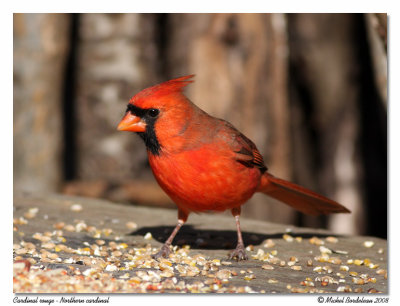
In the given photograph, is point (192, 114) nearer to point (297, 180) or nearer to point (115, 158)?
point (115, 158)

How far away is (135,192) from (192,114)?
2929 mm

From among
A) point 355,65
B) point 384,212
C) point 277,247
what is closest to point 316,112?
point 355,65

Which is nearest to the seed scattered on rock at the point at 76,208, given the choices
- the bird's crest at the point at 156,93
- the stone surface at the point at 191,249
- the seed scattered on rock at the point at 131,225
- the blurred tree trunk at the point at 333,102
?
the stone surface at the point at 191,249

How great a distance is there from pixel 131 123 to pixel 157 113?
0.16m

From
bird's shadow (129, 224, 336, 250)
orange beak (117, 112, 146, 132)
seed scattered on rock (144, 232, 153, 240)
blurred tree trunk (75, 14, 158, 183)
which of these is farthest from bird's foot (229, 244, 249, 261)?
blurred tree trunk (75, 14, 158, 183)

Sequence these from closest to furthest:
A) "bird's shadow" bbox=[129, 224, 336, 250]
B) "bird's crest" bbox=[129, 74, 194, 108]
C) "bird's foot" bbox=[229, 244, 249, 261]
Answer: "bird's crest" bbox=[129, 74, 194, 108] → "bird's foot" bbox=[229, 244, 249, 261] → "bird's shadow" bbox=[129, 224, 336, 250]

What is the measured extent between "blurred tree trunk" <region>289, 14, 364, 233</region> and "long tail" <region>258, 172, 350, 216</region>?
13.6 feet

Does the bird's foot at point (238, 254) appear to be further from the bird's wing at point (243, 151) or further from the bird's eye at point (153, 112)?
the bird's eye at point (153, 112)

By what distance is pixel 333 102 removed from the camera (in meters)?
9.03

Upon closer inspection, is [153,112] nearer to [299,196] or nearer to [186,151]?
[186,151]

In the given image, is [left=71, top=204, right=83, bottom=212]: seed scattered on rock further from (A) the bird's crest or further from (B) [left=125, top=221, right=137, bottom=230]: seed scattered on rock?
(A) the bird's crest

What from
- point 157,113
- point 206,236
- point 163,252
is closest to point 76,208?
point 206,236

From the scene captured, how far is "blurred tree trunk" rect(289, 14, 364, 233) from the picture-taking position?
892 cm

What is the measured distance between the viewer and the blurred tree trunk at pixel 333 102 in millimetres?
8922
